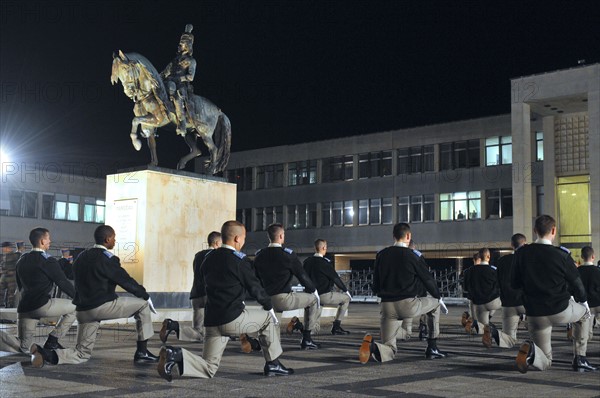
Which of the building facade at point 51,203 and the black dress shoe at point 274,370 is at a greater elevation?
the building facade at point 51,203

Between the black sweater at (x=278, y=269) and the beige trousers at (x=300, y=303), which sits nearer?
the black sweater at (x=278, y=269)

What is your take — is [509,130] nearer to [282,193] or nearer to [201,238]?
[282,193]

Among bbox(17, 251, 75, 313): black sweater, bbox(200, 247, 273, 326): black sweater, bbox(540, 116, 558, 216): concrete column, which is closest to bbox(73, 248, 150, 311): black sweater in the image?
bbox(17, 251, 75, 313): black sweater

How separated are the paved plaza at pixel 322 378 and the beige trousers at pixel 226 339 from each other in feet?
0.51

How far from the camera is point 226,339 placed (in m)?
9.00

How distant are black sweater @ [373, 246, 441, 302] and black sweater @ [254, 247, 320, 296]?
3.96 ft

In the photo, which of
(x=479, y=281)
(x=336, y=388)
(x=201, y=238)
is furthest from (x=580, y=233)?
(x=336, y=388)

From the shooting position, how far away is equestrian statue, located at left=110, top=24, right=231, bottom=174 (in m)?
20.7

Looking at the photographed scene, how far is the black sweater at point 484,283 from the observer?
1496cm

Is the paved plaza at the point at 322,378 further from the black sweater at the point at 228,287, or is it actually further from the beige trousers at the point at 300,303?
the black sweater at the point at 228,287

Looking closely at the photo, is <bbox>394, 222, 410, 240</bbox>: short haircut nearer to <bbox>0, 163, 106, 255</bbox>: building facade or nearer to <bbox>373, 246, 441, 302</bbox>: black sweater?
<bbox>373, 246, 441, 302</bbox>: black sweater

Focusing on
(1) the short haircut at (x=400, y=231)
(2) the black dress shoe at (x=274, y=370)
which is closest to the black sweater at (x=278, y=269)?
(1) the short haircut at (x=400, y=231)

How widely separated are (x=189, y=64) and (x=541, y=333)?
1490cm

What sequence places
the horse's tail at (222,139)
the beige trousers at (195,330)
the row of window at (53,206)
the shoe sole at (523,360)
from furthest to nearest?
1. the row of window at (53,206)
2. the horse's tail at (222,139)
3. the beige trousers at (195,330)
4. the shoe sole at (523,360)
